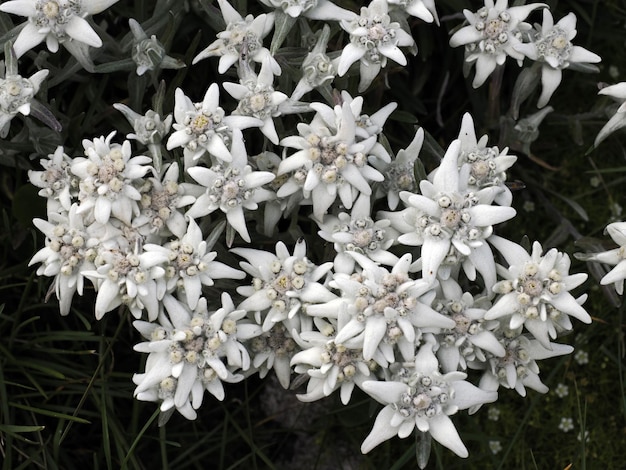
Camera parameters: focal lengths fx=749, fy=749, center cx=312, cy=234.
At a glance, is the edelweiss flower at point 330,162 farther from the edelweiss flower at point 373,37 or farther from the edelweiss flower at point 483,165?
the edelweiss flower at point 483,165

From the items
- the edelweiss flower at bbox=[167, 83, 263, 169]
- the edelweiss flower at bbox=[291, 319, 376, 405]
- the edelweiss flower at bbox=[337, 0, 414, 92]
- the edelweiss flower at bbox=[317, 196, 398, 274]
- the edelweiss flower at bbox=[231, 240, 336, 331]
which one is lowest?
the edelweiss flower at bbox=[291, 319, 376, 405]

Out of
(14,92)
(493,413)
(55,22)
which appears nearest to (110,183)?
(14,92)

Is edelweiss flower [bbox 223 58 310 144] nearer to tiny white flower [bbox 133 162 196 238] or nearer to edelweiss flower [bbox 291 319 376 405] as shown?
tiny white flower [bbox 133 162 196 238]

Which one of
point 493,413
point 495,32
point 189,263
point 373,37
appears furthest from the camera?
point 493,413

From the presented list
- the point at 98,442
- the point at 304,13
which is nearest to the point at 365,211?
the point at 304,13

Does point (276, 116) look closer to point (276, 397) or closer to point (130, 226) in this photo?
point (130, 226)

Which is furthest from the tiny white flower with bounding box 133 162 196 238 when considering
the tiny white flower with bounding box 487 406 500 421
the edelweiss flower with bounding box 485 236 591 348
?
the tiny white flower with bounding box 487 406 500 421

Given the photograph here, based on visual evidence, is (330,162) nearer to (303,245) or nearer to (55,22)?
(303,245)
